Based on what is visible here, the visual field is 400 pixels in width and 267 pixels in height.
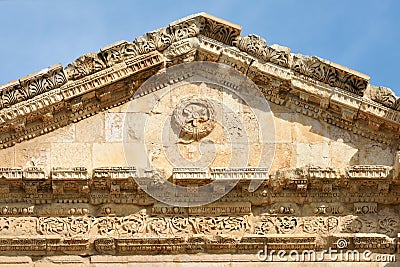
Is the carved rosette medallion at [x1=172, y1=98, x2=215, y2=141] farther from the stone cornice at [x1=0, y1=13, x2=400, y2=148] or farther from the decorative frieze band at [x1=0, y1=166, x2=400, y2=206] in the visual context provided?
the decorative frieze band at [x1=0, y1=166, x2=400, y2=206]

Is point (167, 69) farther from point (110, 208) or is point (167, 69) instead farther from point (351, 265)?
point (351, 265)

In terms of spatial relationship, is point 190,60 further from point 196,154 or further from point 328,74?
point 328,74

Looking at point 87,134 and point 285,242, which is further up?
point 87,134

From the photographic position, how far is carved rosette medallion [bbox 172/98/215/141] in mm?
28156

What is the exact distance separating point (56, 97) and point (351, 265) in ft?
16.6

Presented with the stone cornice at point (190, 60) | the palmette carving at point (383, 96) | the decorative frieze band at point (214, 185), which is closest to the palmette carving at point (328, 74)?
the stone cornice at point (190, 60)

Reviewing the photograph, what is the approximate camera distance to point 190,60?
28531 millimetres

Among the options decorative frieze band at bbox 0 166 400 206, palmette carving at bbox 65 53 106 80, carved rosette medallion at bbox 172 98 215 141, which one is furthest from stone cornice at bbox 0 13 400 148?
decorative frieze band at bbox 0 166 400 206

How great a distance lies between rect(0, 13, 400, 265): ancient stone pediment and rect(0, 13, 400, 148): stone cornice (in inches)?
0.8

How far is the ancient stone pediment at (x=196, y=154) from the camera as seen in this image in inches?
1079

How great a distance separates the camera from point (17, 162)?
2783 centimetres

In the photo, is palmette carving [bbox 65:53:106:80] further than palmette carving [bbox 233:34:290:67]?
No

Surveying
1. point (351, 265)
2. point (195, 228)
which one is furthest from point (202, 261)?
point (351, 265)

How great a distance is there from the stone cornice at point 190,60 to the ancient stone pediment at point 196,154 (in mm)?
21
